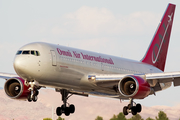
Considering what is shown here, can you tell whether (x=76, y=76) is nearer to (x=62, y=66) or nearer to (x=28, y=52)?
(x=62, y=66)

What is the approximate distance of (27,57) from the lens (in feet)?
112

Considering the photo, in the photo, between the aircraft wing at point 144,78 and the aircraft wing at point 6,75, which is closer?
the aircraft wing at point 144,78

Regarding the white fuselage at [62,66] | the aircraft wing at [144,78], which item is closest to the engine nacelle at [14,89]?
the white fuselage at [62,66]

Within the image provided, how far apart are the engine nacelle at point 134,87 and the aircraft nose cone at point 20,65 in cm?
898

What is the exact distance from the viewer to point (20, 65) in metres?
33.6

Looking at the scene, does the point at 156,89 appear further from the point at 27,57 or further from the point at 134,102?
the point at 27,57

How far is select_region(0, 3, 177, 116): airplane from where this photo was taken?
3481 cm

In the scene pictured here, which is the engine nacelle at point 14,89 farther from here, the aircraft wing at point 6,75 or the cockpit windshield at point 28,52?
the cockpit windshield at point 28,52

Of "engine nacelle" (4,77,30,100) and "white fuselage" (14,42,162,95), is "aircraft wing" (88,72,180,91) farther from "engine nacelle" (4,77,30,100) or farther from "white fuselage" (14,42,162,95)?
"engine nacelle" (4,77,30,100)

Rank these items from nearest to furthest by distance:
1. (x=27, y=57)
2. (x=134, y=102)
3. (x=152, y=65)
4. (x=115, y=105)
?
(x=27, y=57) → (x=134, y=102) → (x=152, y=65) → (x=115, y=105)

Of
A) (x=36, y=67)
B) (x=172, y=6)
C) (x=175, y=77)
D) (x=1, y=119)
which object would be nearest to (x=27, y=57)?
(x=36, y=67)

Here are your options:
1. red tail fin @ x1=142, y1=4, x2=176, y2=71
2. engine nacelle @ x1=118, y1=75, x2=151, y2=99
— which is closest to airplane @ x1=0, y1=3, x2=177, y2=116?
engine nacelle @ x1=118, y1=75, x2=151, y2=99

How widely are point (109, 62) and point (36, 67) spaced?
31.9 feet

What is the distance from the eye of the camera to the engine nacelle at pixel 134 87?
3712 cm
